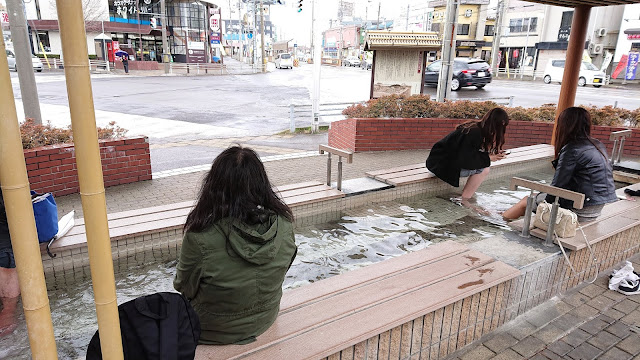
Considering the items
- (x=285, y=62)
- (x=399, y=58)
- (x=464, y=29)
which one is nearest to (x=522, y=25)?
(x=464, y=29)

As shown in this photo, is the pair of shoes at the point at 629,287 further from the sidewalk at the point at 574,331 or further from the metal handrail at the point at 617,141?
the metal handrail at the point at 617,141

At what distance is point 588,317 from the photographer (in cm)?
332

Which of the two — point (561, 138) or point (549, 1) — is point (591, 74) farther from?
point (561, 138)

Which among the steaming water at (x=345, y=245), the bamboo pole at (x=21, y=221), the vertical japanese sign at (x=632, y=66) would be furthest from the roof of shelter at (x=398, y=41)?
→ the vertical japanese sign at (x=632, y=66)

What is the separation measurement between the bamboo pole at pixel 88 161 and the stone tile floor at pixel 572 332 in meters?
2.30

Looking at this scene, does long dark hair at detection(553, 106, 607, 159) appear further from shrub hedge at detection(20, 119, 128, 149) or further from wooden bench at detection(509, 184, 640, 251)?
shrub hedge at detection(20, 119, 128, 149)

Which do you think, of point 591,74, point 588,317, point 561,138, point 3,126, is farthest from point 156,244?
point 591,74

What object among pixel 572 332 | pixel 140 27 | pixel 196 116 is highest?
pixel 140 27

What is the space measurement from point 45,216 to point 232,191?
2250 millimetres

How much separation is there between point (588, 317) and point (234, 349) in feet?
9.06

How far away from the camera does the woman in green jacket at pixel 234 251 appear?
209 centimetres

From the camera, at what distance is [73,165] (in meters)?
5.61

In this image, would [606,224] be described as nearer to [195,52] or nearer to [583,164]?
[583,164]

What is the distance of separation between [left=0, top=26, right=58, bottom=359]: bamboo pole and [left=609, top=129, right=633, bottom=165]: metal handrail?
25.2ft
